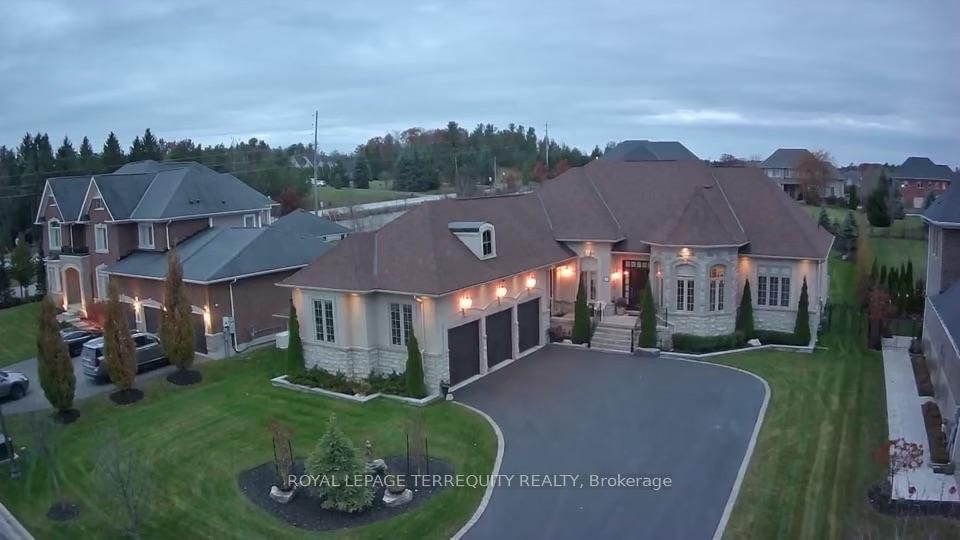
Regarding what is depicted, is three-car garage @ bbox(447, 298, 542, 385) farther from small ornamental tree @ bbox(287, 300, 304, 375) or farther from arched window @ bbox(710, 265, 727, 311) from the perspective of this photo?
arched window @ bbox(710, 265, 727, 311)

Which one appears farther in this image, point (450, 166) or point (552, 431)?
point (450, 166)

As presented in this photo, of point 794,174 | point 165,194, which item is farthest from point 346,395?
point 794,174

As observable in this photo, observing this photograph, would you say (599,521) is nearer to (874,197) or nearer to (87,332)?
(87,332)

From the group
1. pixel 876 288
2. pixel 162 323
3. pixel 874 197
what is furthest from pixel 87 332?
pixel 874 197

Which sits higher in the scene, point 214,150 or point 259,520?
point 214,150

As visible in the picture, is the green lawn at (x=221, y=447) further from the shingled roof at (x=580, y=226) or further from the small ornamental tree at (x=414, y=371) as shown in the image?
the shingled roof at (x=580, y=226)

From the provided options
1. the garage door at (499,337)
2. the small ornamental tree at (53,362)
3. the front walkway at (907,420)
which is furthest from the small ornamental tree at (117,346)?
the front walkway at (907,420)

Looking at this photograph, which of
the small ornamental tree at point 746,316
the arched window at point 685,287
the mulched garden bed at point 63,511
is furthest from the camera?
the arched window at point 685,287
